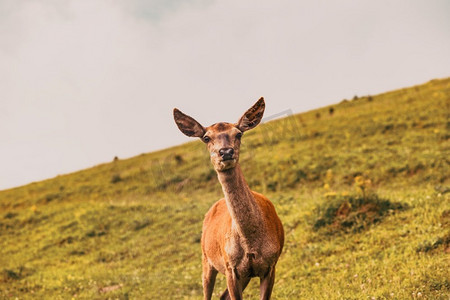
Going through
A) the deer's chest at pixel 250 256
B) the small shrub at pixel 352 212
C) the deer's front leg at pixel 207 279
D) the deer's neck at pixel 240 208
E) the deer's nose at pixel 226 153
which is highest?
the deer's nose at pixel 226 153

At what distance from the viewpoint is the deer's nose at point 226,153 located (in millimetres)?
5832

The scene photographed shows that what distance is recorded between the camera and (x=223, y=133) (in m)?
6.13

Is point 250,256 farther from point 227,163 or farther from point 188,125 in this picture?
point 188,125

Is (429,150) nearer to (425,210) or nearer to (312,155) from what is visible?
(312,155)

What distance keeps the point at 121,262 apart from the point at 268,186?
9287mm

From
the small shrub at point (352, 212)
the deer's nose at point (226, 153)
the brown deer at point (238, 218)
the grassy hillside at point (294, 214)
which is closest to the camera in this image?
the deer's nose at point (226, 153)

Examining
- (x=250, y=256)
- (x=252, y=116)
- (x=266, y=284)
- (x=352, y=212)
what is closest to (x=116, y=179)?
(x=352, y=212)

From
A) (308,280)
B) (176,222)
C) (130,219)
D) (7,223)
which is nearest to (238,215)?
(308,280)

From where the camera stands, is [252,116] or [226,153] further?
[252,116]

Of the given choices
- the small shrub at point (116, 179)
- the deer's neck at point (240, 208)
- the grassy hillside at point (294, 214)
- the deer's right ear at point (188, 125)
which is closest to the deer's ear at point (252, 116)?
the deer's right ear at point (188, 125)

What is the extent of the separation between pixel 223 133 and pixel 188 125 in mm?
826

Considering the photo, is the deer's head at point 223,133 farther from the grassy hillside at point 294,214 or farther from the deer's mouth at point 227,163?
the grassy hillside at point 294,214

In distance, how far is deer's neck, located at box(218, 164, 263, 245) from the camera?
6.20 metres

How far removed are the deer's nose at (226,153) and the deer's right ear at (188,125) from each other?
0.90 m
